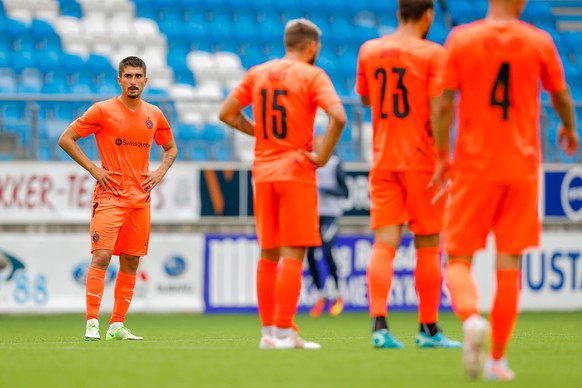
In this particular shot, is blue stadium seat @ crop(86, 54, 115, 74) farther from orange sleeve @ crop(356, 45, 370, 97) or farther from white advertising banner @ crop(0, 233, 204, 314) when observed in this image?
orange sleeve @ crop(356, 45, 370, 97)

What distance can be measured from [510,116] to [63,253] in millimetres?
8572

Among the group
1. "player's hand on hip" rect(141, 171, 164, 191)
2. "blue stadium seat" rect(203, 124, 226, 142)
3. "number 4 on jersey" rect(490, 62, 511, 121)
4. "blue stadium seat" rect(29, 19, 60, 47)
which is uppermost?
"blue stadium seat" rect(29, 19, 60, 47)

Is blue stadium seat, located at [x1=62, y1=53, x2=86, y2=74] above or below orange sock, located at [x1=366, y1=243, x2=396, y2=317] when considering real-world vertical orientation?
above

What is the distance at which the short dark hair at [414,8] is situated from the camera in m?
6.89

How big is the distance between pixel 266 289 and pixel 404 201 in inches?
39.6

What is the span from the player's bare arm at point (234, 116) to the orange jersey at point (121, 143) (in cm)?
148

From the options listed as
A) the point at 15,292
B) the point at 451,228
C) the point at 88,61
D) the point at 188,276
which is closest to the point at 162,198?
the point at 188,276

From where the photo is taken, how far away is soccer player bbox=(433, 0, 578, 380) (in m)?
5.41

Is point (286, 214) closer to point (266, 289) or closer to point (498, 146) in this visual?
point (266, 289)

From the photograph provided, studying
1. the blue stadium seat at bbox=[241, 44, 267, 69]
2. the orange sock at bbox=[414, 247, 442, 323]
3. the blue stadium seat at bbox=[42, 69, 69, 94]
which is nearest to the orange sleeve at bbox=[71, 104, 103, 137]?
the orange sock at bbox=[414, 247, 442, 323]

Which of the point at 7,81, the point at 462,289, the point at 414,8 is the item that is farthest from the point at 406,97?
the point at 7,81

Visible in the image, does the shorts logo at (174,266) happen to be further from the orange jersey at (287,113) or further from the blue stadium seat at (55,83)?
the orange jersey at (287,113)

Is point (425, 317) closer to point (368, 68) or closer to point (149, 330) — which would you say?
point (368, 68)

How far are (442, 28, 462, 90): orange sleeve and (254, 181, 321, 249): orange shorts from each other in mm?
1640
